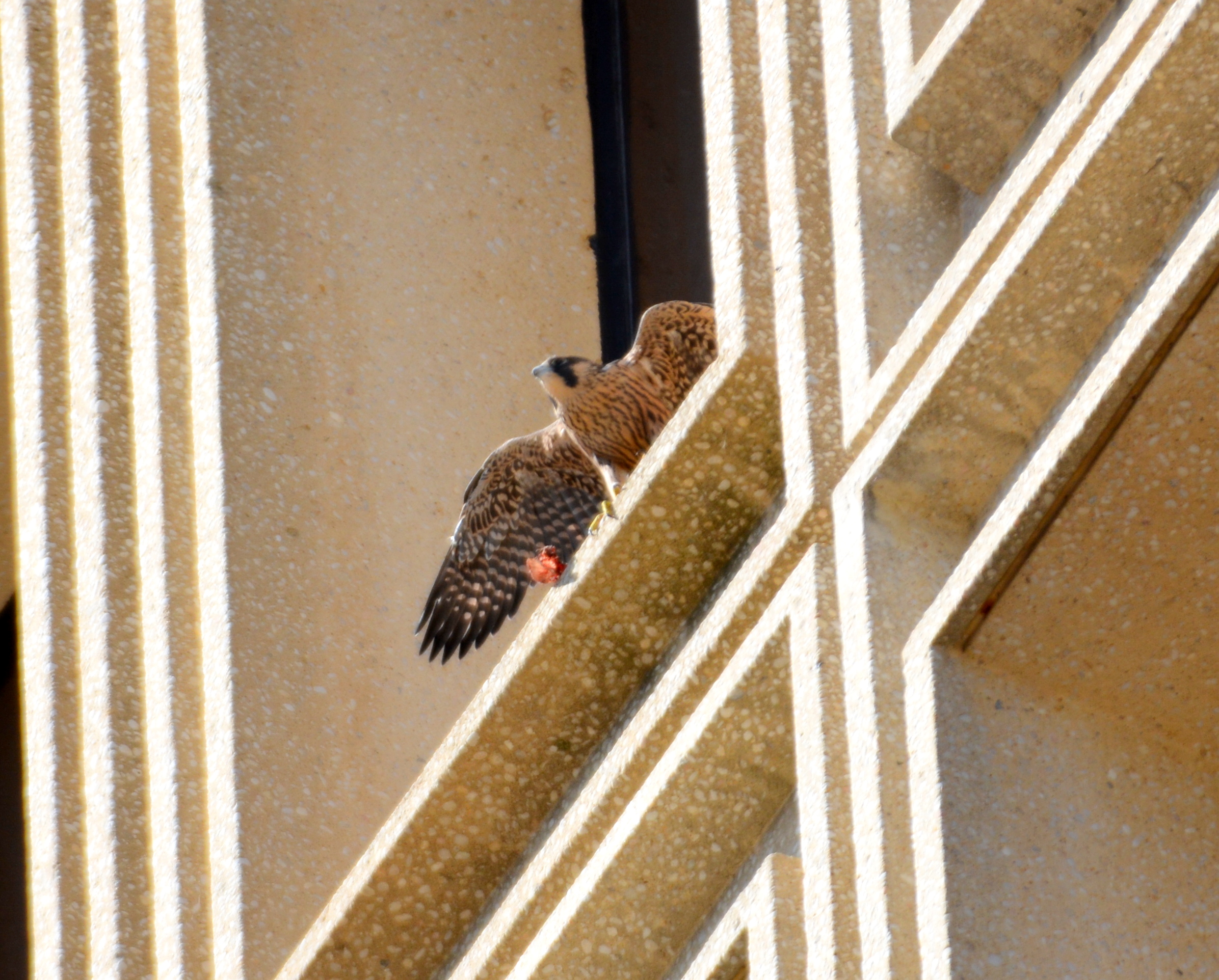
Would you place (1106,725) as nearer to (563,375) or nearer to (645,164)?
(563,375)

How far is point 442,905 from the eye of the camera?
280cm

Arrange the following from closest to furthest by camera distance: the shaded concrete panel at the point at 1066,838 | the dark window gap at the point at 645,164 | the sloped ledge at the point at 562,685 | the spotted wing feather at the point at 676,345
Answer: the shaded concrete panel at the point at 1066,838 → the sloped ledge at the point at 562,685 → the spotted wing feather at the point at 676,345 → the dark window gap at the point at 645,164

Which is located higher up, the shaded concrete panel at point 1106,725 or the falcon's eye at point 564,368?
the falcon's eye at point 564,368

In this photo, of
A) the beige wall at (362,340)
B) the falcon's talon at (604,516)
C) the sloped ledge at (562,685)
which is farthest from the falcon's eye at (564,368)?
the sloped ledge at (562,685)

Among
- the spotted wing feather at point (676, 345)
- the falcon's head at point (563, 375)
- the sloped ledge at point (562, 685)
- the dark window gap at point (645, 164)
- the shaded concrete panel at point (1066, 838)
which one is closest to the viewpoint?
the shaded concrete panel at point (1066, 838)

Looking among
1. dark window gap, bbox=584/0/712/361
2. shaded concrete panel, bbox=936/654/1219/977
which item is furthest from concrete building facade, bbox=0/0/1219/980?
dark window gap, bbox=584/0/712/361

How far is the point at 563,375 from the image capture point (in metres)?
3.66

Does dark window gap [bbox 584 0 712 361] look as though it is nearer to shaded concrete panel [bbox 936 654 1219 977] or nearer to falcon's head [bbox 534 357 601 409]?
falcon's head [bbox 534 357 601 409]

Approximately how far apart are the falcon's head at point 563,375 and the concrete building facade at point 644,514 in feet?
0.69

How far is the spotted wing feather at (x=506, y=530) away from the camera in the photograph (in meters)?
3.73

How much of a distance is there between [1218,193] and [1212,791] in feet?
2.13

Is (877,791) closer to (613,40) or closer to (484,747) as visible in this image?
(484,747)

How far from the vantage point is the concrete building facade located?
2.00 m

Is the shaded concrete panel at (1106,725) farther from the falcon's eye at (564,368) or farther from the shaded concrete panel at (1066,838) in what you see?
the falcon's eye at (564,368)
